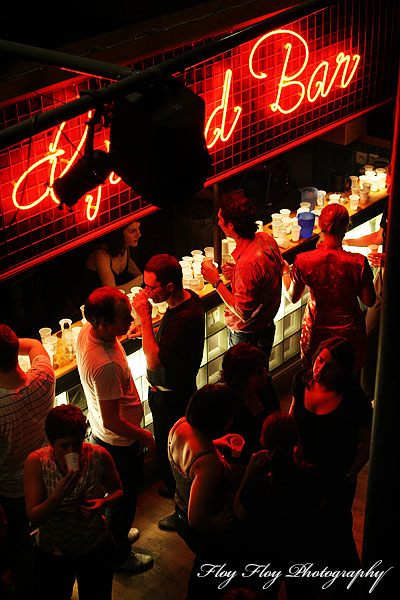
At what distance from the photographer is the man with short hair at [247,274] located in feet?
17.7

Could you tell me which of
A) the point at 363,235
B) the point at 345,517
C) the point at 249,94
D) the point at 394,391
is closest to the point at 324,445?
the point at 345,517

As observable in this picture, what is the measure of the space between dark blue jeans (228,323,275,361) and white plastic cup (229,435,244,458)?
→ 4.86ft

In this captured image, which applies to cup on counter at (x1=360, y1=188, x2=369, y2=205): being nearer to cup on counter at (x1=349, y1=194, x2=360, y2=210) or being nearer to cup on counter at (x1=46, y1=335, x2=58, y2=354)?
cup on counter at (x1=349, y1=194, x2=360, y2=210)

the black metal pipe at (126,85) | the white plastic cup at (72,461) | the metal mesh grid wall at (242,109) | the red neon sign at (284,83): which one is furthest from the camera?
the red neon sign at (284,83)

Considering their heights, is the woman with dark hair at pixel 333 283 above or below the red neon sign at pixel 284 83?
below

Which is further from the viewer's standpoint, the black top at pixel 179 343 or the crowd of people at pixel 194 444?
the black top at pixel 179 343

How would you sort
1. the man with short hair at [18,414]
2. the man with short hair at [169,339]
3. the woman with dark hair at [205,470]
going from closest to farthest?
the woman with dark hair at [205,470]
the man with short hair at [18,414]
the man with short hair at [169,339]

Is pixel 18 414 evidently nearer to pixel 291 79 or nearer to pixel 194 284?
pixel 194 284

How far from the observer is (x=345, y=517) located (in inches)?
170

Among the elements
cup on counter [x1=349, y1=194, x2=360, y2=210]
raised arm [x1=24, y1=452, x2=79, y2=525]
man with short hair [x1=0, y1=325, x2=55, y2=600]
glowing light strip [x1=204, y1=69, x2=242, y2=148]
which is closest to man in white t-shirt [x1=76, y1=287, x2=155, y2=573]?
man with short hair [x1=0, y1=325, x2=55, y2=600]

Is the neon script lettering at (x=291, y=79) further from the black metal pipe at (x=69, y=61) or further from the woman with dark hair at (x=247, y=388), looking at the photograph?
the black metal pipe at (x=69, y=61)

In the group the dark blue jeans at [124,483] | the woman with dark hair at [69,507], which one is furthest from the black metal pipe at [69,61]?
the dark blue jeans at [124,483]

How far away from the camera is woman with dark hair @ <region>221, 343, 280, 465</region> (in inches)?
172

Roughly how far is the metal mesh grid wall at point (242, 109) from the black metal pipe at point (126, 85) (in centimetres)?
148
